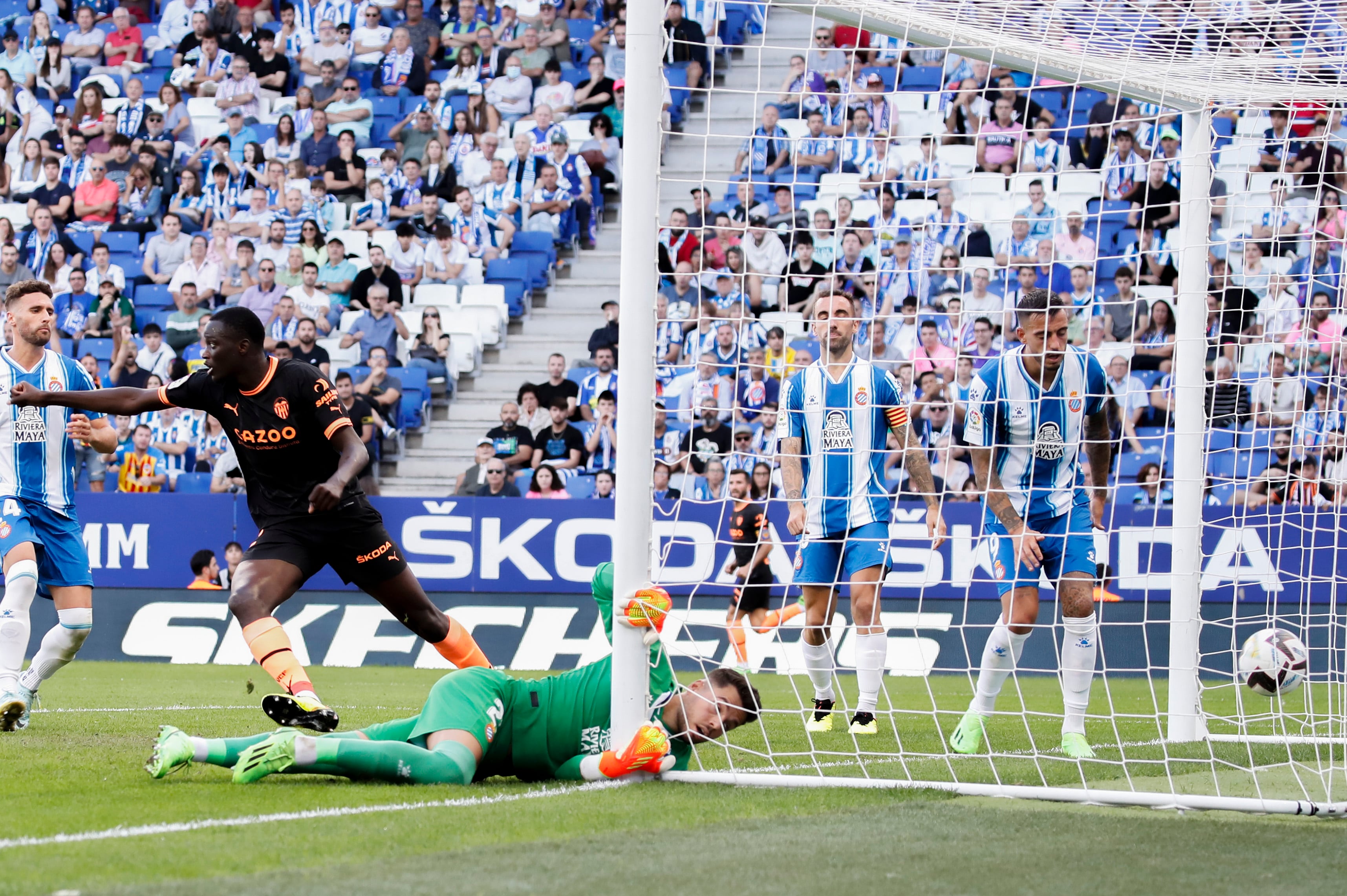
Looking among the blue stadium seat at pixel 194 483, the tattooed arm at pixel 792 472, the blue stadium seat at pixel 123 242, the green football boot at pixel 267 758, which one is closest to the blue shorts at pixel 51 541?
the green football boot at pixel 267 758

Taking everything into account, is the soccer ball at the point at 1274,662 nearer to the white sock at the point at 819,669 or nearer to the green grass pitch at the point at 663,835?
the green grass pitch at the point at 663,835

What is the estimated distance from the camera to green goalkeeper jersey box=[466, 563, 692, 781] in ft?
18.8

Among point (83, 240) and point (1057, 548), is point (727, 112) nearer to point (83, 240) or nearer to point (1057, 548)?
point (83, 240)

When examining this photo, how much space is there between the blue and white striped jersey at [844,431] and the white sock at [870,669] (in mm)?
621

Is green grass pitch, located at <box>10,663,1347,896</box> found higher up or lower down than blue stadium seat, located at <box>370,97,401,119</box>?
lower down

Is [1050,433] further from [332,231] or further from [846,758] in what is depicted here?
[332,231]

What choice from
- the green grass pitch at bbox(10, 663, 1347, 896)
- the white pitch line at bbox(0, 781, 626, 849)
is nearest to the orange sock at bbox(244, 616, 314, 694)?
the green grass pitch at bbox(10, 663, 1347, 896)

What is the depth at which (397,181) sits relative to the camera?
741 inches

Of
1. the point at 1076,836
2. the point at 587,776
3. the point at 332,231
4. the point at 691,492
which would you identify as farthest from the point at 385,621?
the point at 1076,836

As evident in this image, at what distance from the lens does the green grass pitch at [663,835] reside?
3.94 meters

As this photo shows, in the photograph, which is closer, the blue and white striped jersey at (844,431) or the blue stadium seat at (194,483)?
the blue and white striped jersey at (844,431)

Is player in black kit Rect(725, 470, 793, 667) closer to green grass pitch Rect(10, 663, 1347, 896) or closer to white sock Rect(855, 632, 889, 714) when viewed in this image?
white sock Rect(855, 632, 889, 714)

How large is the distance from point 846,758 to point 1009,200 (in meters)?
8.72

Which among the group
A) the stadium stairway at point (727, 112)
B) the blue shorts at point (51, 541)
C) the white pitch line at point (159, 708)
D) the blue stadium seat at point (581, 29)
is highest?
the blue stadium seat at point (581, 29)
